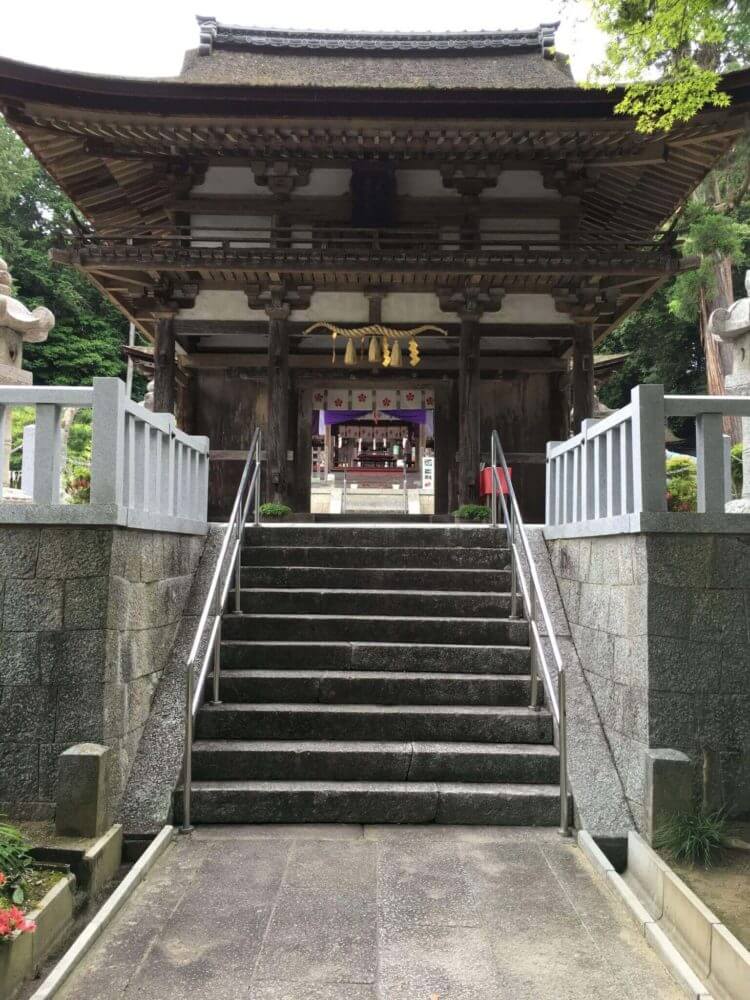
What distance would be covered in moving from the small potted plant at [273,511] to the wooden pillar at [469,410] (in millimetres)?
2465

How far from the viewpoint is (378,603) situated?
654cm

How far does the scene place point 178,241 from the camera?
10242 mm

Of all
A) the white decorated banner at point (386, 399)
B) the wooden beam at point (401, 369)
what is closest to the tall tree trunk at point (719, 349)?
the wooden beam at point (401, 369)

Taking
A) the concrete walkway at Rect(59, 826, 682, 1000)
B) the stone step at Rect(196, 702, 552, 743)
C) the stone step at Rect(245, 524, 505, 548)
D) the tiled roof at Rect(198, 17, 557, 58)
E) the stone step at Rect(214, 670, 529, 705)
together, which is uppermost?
the tiled roof at Rect(198, 17, 557, 58)

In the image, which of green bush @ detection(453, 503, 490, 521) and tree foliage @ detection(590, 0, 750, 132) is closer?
tree foliage @ detection(590, 0, 750, 132)

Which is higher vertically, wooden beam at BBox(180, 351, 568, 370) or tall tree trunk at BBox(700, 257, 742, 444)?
tall tree trunk at BBox(700, 257, 742, 444)

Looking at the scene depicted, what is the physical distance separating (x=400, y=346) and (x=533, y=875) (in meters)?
8.61

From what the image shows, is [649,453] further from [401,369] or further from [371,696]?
[401,369]

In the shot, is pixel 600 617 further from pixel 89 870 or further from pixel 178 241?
pixel 178 241

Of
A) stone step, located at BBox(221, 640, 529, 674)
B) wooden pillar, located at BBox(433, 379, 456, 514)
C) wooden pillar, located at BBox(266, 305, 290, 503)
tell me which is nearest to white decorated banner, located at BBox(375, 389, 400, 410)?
wooden pillar, located at BBox(433, 379, 456, 514)

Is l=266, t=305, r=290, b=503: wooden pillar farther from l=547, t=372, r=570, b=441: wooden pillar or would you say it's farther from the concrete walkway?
the concrete walkway

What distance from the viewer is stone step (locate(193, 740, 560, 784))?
5.03 meters

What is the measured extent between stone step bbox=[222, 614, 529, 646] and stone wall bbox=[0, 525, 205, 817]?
152cm

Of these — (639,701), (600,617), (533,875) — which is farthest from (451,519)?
(533,875)
